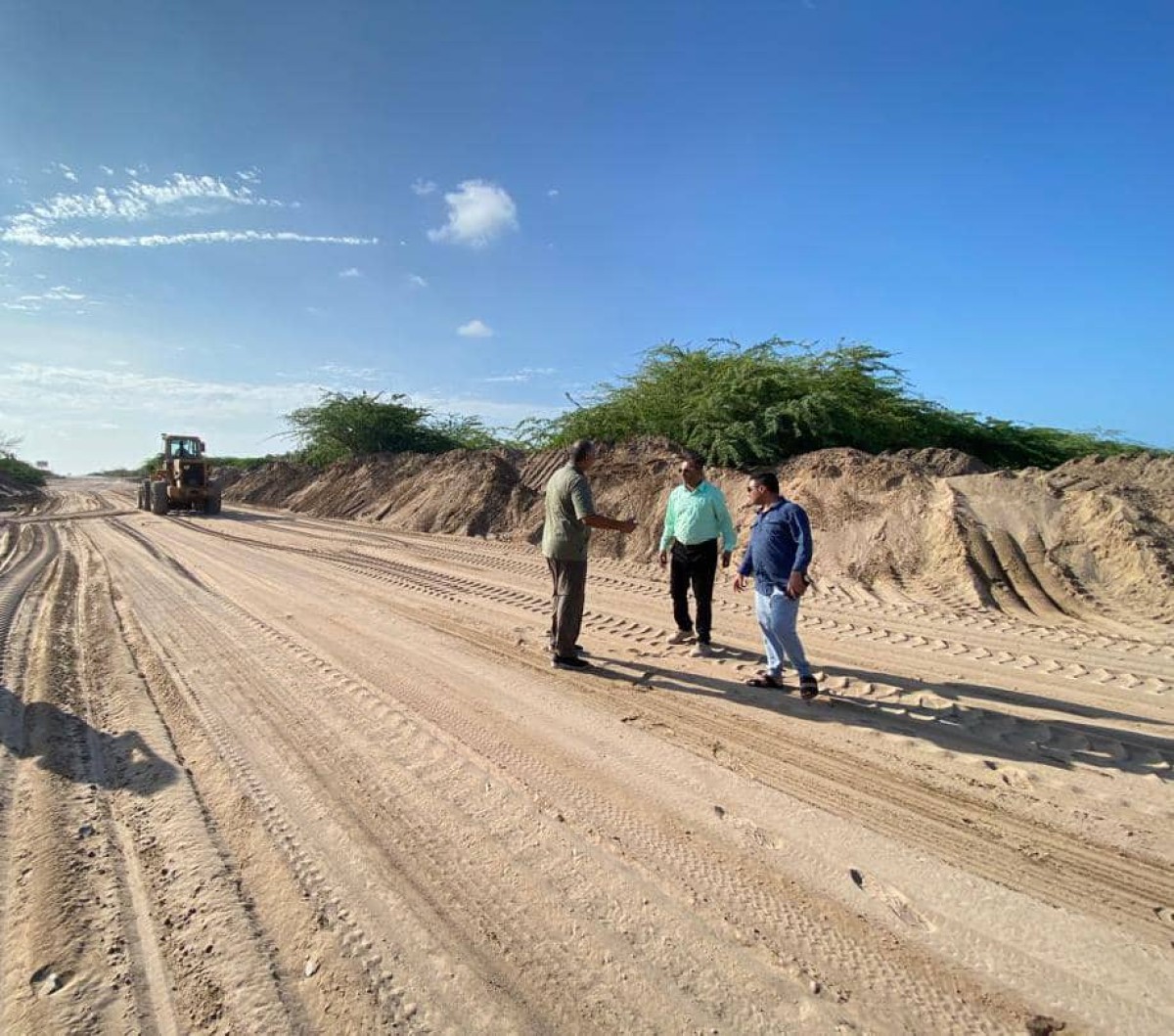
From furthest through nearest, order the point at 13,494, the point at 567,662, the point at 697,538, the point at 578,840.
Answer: the point at 13,494 → the point at 697,538 → the point at 567,662 → the point at 578,840

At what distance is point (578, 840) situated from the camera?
2885 millimetres

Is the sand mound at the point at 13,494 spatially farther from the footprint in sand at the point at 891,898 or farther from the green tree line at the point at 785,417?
the footprint in sand at the point at 891,898

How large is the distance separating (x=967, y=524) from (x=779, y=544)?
5.94m

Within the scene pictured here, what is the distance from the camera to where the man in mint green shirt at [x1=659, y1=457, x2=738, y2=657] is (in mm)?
5703

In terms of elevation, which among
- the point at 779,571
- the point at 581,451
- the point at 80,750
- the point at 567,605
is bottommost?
the point at 80,750

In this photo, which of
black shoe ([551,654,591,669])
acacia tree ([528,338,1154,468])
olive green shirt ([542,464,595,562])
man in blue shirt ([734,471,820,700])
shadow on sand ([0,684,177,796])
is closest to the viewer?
shadow on sand ([0,684,177,796])

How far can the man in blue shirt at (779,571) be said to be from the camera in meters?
4.46

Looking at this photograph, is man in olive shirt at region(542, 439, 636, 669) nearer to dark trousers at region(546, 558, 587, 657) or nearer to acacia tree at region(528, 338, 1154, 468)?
dark trousers at region(546, 558, 587, 657)

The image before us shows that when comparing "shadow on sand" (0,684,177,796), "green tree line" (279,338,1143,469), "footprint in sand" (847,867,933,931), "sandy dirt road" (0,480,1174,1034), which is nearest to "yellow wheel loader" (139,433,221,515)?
"green tree line" (279,338,1143,469)

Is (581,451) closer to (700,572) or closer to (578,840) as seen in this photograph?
(700,572)

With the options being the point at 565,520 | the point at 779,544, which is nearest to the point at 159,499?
the point at 565,520

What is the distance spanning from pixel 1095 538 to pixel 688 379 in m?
8.93

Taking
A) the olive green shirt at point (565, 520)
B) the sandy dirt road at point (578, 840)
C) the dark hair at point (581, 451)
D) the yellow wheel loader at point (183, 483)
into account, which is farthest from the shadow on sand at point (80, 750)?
the yellow wheel loader at point (183, 483)

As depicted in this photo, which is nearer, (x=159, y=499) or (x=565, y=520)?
(x=565, y=520)
